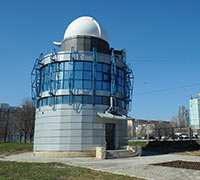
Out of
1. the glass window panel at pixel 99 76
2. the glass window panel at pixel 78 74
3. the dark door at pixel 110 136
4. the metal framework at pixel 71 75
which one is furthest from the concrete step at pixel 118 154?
the glass window panel at pixel 78 74

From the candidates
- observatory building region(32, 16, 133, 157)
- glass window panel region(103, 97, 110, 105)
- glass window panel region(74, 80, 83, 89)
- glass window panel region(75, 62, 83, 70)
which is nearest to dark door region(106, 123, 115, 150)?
observatory building region(32, 16, 133, 157)

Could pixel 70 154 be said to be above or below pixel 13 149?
above

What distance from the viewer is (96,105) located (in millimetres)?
23828

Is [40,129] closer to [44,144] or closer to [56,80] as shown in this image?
[44,144]

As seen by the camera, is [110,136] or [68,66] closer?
[68,66]

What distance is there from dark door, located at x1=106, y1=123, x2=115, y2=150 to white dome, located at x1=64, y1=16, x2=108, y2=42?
1090 cm

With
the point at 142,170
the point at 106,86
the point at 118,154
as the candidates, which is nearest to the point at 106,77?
the point at 106,86

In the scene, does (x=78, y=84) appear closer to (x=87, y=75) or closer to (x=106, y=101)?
(x=87, y=75)

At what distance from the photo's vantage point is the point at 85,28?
26141 mm

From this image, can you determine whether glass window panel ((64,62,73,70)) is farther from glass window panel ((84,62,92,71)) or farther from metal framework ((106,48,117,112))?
metal framework ((106,48,117,112))

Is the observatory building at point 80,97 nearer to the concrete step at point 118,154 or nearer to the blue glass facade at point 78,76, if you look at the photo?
the blue glass facade at point 78,76

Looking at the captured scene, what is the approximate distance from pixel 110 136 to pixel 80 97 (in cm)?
566

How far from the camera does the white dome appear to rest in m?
26.1

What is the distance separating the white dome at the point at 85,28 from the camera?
2613 cm
